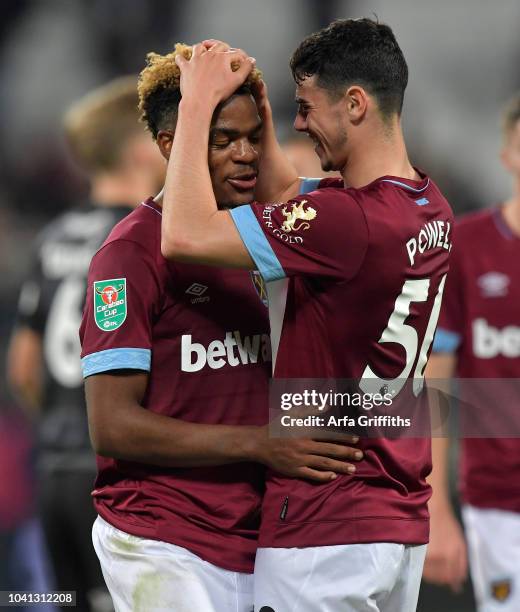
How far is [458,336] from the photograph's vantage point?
4.90 metres

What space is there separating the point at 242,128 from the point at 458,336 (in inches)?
84.6

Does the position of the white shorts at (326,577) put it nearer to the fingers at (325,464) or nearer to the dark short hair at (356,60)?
the fingers at (325,464)

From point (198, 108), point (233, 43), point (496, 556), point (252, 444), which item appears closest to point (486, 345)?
point (496, 556)

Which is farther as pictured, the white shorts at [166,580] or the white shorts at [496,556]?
the white shorts at [496,556]

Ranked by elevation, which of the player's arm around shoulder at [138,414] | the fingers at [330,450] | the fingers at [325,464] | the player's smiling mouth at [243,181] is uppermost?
the player's smiling mouth at [243,181]

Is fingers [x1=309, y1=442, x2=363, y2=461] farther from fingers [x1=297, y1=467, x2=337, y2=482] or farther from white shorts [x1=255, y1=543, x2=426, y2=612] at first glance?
white shorts [x1=255, y1=543, x2=426, y2=612]

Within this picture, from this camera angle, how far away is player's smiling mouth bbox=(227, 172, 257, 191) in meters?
3.04

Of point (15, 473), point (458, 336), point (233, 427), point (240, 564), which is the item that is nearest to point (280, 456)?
point (233, 427)

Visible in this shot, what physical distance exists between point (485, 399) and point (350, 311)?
6.92ft

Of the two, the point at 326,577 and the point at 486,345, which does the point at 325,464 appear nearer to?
the point at 326,577

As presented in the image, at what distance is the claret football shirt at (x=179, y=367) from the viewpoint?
289 cm

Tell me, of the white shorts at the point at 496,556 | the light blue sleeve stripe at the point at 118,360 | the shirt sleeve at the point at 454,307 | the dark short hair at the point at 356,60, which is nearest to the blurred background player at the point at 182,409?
the light blue sleeve stripe at the point at 118,360

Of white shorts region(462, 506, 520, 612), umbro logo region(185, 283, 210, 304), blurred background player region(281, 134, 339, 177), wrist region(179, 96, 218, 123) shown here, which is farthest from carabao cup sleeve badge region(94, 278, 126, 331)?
blurred background player region(281, 134, 339, 177)

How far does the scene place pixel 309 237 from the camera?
2.78 m
